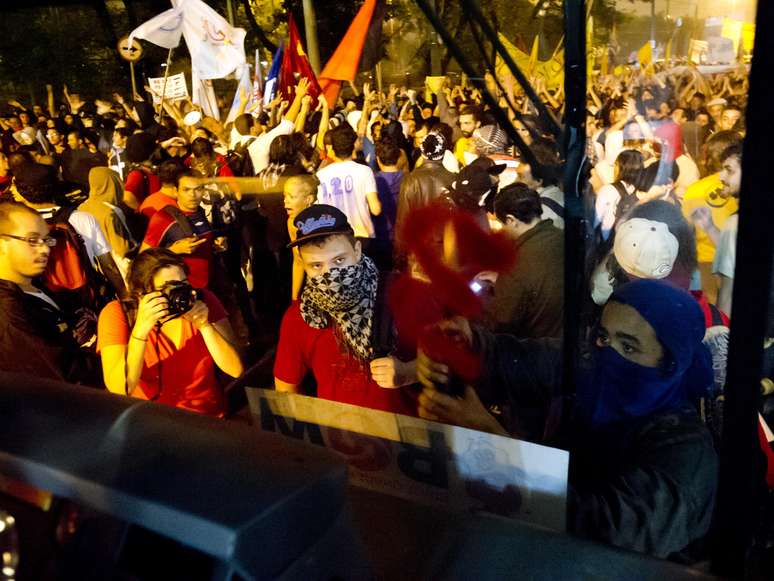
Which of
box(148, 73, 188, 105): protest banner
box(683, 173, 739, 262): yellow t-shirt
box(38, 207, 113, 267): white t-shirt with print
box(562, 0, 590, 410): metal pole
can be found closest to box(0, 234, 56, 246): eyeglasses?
box(38, 207, 113, 267): white t-shirt with print

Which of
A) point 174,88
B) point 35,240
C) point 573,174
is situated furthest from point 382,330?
point 174,88

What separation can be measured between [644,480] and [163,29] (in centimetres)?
261

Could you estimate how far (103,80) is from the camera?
16.7 feet

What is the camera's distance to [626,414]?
1.86 metres

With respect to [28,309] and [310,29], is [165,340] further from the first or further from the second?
[310,29]

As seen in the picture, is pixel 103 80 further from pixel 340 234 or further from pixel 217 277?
pixel 340 234

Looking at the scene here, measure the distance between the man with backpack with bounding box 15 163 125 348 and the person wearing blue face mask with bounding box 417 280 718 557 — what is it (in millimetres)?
1621

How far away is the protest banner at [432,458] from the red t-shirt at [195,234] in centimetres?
136

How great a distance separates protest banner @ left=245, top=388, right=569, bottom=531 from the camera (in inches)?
63.0

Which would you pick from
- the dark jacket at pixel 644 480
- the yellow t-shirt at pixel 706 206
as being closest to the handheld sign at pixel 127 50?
the dark jacket at pixel 644 480

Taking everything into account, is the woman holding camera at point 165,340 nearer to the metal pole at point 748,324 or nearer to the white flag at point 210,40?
the white flag at point 210,40

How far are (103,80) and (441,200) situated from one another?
3.00m

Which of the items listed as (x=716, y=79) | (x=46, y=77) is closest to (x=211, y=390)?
(x=46, y=77)

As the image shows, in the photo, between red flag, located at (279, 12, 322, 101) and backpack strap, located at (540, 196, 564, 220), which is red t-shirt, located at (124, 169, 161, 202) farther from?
backpack strap, located at (540, 196, 564, 220)
